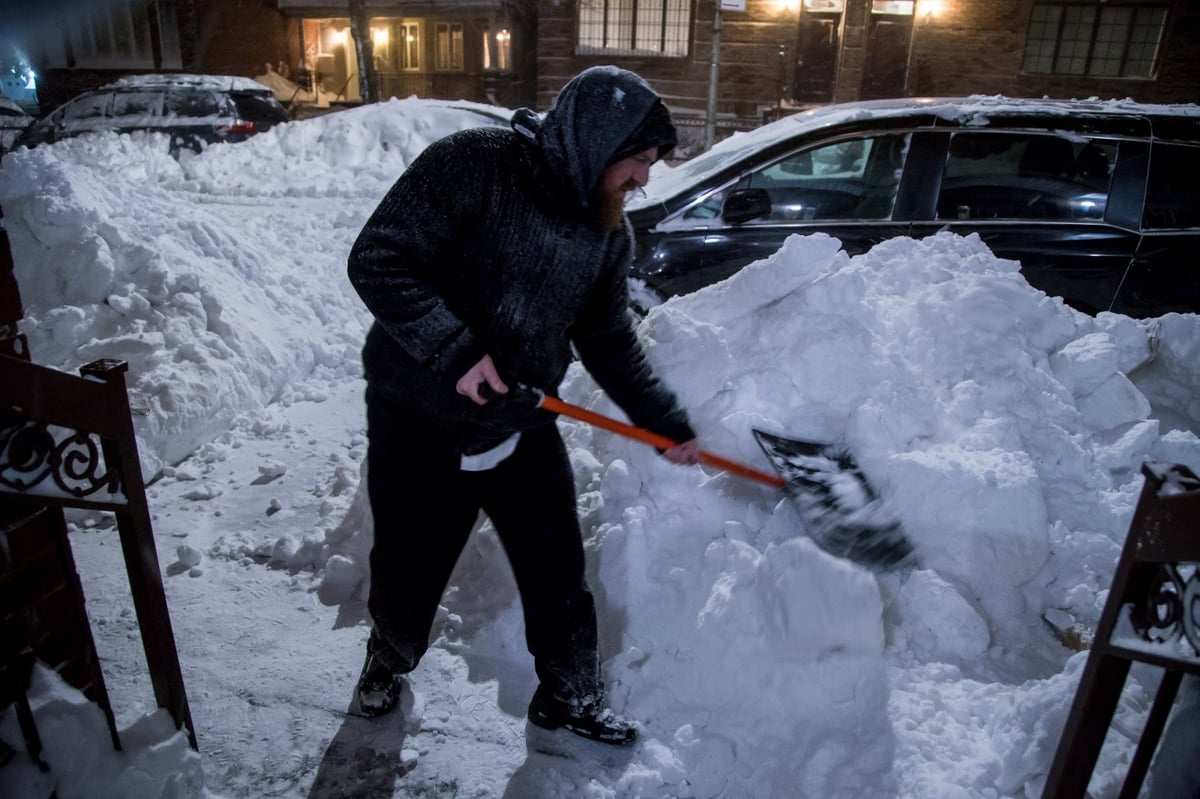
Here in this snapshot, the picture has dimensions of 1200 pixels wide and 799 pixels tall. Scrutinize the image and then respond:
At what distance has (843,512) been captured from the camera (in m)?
2.81

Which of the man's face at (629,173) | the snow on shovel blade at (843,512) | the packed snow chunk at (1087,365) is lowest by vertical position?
the snow on shovel blade at (843,512)

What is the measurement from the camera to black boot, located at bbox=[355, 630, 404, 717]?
8.25 ft

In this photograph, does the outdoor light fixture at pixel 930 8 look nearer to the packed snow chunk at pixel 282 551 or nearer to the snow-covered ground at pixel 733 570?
the snow-covered ground at pixel 733 570

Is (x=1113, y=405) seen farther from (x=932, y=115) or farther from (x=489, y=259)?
(x=489, y=259)

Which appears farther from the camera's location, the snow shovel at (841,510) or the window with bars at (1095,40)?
the window with bars at (1095,40)

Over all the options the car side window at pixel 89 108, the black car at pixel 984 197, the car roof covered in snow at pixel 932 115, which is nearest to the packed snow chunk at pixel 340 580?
the black car at pixel 984 197

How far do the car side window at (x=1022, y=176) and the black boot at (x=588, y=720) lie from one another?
3630 mm

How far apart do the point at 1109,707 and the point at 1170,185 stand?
427 centimetres

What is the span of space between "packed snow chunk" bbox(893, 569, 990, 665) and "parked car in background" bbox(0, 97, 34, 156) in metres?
18.0

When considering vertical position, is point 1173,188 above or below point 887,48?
below

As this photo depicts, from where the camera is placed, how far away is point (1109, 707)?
157 cm

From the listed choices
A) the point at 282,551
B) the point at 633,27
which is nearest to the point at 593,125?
the point at 282,551

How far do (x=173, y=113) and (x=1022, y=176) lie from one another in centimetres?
1282

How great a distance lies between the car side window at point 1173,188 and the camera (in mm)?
4516
